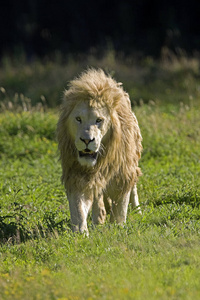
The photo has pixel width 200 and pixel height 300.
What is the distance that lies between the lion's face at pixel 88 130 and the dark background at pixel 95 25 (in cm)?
1859

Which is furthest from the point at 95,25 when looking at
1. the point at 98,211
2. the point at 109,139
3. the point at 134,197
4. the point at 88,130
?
the point at 88,130

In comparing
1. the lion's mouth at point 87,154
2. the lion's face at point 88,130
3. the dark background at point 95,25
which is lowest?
the lion's mouth at point 87,154

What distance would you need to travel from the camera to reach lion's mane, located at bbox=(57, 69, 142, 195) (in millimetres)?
6328

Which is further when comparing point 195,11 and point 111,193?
point 195,11

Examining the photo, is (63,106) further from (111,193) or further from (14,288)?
(14,288)

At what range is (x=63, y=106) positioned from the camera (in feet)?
21.3

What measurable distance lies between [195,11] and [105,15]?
4322mm

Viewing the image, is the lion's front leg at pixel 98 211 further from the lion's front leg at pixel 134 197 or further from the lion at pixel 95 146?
the lion's front leg at pixel 134 197

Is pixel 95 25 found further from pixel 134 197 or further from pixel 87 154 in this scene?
pixel 87 154

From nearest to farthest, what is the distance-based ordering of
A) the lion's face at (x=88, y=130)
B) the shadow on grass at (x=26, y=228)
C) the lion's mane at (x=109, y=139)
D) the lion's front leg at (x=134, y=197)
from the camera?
the lion's face at (x=88, y=130)
the lion's mane at (x=109, y=139)
the shadow on grass at (x=26, y=228)
the lion's front leg at (x=134, y=197)

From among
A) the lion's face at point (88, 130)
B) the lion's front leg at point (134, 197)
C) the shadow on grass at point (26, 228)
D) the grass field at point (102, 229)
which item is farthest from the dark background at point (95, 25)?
the lion's face at point (88, 130)

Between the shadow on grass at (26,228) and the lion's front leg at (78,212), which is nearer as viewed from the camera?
the lion's front leg at (78,212)

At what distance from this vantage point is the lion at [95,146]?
6203mm

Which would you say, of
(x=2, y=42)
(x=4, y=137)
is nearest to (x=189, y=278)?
(x=4, y=137)
